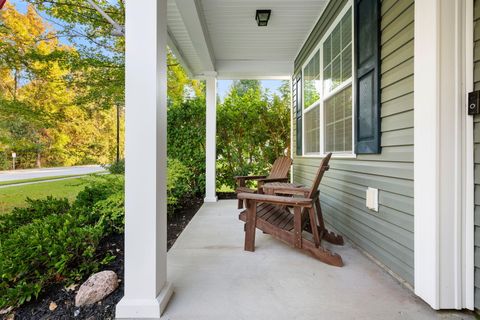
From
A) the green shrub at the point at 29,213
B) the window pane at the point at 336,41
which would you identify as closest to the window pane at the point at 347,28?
the window pane at the point at 336,41

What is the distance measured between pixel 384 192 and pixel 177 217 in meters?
2.92

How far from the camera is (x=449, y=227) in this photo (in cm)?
144

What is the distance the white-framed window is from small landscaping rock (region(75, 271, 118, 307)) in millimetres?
2355

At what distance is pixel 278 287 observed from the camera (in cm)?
175

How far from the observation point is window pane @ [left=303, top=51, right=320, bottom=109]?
374 centimetres

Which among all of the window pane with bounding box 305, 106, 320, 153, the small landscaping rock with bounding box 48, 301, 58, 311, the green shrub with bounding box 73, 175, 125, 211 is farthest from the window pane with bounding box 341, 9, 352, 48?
the small landscaping rock with bounding box 48, 301, 58, 311

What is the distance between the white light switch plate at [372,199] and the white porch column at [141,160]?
174 cm

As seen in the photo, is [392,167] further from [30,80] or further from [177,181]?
[30,80]

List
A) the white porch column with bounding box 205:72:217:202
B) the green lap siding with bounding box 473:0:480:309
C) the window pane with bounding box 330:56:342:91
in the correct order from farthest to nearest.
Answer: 1. the white porch column with bounding box 205:72:217:202
2. the window pane with bounding box 330:56:342:91
3. the green lap siding with bounding box 473:0:480:309

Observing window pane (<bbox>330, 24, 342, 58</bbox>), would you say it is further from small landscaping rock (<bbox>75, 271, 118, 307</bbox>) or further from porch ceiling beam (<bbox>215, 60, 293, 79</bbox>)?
small landscaping rock (<bbox>75, 271, 118, 307</bbox>)

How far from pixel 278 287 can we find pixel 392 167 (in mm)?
1207

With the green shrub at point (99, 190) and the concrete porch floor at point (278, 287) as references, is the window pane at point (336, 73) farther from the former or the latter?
the green shrub at point (99, 190)

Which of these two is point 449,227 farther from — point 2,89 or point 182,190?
point 2,89

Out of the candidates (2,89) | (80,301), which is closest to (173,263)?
(80,301)
